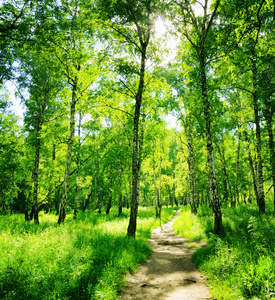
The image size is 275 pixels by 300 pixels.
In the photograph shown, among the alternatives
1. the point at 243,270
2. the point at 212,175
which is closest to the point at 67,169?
the point at 212,175

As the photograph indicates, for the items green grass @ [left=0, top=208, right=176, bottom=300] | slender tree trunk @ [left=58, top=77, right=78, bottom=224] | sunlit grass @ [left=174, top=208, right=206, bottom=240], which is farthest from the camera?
slender tree trunk @ [left=58, top=77, right=78, bottom=224]

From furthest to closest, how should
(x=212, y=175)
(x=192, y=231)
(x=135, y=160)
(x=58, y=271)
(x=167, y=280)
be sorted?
1. (x=192, y=231)
2. (x=135, y=160)
3. (x=212, y=175)
4. (x=167, y=280)
5. (x=58, y=271)

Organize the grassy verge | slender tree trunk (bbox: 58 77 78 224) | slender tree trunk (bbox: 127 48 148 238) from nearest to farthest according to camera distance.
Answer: the grassy verge, slender tree trunk (bbox: 127 48 148 238), slender tree trunk (bbox: 58 77 78 224)

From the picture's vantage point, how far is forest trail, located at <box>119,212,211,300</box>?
4379 millimetres

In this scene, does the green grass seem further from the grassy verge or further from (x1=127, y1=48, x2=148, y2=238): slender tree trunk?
(x1=127, y1=48, x2=148, y2=238): slender tree trunk

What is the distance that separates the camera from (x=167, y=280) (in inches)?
209

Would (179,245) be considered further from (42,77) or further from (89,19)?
(42,77)

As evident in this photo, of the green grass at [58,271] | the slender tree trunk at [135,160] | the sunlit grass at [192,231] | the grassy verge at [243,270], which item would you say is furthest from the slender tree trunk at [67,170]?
the grassy verge at [243,270]

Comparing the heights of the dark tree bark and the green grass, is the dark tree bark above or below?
above

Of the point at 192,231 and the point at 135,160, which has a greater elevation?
the point at 135,160

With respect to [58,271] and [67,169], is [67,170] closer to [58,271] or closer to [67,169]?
[67,169]

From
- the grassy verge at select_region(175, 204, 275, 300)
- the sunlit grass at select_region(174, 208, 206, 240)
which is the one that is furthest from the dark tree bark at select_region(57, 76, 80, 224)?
the grassy verge at select_region(175, 204, 275, 300)

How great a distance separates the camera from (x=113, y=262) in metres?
5.58

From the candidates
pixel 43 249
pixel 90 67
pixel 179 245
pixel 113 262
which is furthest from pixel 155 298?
pixel 90 67
